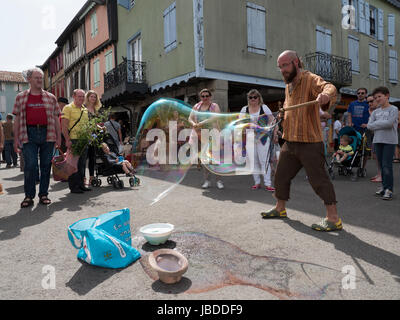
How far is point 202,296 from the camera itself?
7.02 feet

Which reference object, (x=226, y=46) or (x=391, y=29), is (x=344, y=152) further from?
(x=391, y=29)

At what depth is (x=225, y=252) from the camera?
114 inches

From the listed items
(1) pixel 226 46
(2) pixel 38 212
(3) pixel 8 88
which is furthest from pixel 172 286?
A: (3) pixel 8 88

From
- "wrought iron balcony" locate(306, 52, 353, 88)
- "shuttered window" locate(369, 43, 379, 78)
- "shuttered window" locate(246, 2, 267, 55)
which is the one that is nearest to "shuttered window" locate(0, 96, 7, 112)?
"shuttered window" locate(246, 2, 267, 55)

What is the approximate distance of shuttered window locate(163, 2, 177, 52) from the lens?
11859 millimetres

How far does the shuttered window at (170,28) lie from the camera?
1186 cm

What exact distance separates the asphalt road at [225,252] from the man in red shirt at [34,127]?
56 cm

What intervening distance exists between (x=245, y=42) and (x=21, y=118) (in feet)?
29.8

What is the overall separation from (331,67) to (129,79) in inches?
390

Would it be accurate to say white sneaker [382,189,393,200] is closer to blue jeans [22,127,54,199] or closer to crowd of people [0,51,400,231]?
crowd of people [0,51,400,231]

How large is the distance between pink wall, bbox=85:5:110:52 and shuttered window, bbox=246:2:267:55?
359 inches

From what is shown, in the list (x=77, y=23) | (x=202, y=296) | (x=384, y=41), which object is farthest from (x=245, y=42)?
(x=77, y=23)

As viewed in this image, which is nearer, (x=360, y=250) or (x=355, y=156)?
(x=360, y=250)
